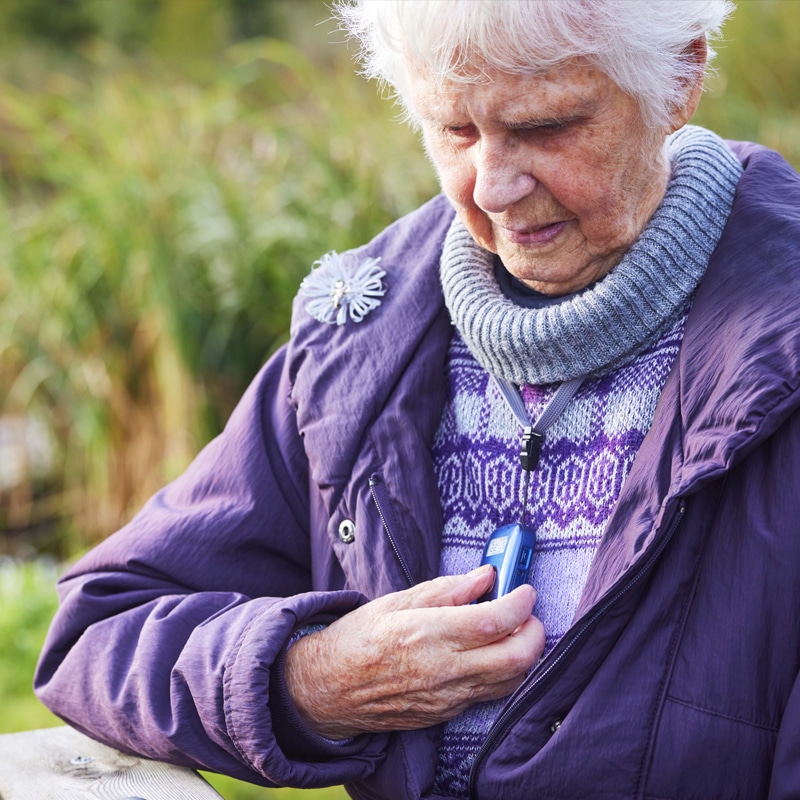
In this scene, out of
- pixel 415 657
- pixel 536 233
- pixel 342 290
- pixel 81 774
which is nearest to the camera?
pixel 415 657

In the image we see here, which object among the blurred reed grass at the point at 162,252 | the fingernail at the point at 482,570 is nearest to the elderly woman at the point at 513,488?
the fingernail at the point at 482,570

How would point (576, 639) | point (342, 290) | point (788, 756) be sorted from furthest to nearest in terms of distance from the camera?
point (342, 290), point (576, 639), point (788, 756)

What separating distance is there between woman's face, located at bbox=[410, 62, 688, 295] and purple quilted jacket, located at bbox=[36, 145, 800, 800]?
0.16 meters

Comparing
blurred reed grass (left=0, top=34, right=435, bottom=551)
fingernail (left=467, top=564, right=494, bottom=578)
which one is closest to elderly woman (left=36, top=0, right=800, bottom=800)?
fingernail (left=467, top=564, right=494, bottom=578)

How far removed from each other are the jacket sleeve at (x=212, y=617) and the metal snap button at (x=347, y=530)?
107 millimetres

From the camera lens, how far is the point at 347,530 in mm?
1669

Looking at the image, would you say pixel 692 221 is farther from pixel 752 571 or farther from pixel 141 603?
pixel 141 603

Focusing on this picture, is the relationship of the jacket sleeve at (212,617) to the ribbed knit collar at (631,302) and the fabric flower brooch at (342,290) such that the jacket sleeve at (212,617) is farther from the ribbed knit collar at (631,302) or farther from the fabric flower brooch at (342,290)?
the ribbed knit collar at (631,302)

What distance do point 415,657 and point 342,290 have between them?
26.2 inches

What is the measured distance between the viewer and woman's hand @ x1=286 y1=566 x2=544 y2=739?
1.46 m

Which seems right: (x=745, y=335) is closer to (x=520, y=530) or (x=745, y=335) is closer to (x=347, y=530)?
(x=520, y=530)

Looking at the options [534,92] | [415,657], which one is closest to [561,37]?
[534,92]

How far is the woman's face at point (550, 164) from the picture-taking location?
1.45m

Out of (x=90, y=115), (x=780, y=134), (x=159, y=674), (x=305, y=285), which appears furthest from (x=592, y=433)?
(x=90, y=115)
